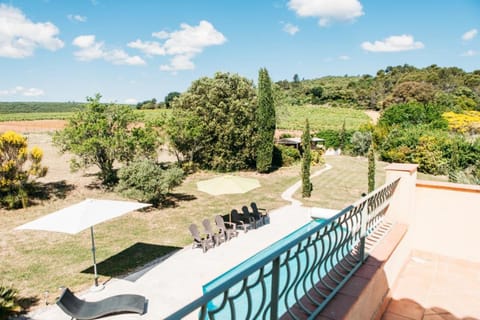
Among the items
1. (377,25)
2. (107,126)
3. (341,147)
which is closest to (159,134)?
(107,126)

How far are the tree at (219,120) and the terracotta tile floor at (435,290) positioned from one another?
1869 cm

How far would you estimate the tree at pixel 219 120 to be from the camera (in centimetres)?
2370

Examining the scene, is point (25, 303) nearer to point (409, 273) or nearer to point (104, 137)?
point (409, 273)

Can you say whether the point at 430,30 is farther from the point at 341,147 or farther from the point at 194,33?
the point at 194,33

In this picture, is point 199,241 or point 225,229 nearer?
point 199,241

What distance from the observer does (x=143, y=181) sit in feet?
46.0

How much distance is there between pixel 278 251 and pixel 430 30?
2463 centimetres

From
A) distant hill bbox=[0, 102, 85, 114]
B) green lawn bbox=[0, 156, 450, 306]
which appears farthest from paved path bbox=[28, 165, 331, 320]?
distant hill bbox=[0, 102, 85, 114]

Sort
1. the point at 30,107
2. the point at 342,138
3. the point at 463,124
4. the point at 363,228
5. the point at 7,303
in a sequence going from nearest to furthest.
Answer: the point at 363,228
the point at 7,303
the point at 463,124
the point at 342,138
the point at 30,107

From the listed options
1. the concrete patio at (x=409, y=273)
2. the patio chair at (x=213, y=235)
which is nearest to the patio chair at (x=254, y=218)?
the patio chair at (x=213, y=235)

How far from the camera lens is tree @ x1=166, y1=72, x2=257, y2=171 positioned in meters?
23.7

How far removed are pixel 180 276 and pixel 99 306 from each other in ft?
7.68

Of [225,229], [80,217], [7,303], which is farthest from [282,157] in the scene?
[7,303]

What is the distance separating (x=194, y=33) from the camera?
1945 inches
